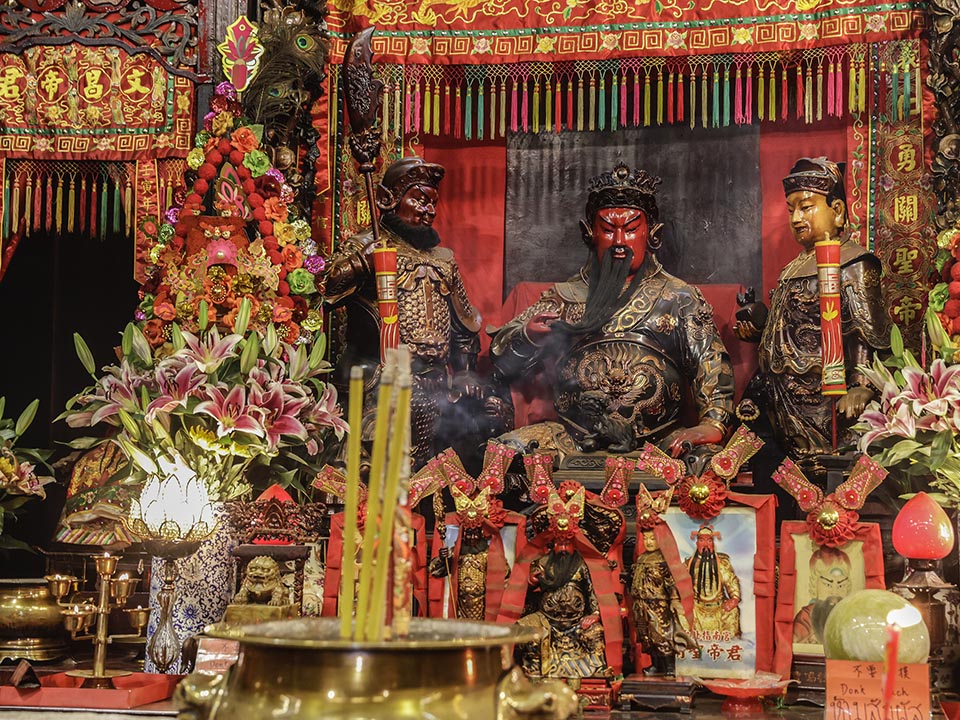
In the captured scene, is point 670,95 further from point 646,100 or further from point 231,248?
point 231,248

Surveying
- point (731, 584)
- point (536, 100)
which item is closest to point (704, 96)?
point (536, 100)

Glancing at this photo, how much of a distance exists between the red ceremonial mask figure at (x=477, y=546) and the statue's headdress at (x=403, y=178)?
1.51m

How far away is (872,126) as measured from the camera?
17.3 ft

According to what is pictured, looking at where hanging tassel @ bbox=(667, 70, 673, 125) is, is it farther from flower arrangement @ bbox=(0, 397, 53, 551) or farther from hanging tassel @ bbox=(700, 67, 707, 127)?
flower arrangement @ bbox=(0, 397, 53, 551)

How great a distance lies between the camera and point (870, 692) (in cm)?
293

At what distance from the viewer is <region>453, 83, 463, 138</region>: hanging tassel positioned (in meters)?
5.51

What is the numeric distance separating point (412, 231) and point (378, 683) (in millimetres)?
3617

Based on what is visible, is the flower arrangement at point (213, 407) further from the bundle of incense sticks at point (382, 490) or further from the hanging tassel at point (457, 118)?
the bundle of incense sticks at point (382, 490)

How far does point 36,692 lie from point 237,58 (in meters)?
2.44

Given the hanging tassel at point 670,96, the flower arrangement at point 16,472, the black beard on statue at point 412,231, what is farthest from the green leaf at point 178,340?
the hanging tassel at point 670,96

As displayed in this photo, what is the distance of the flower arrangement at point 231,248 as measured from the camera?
4.48 meters

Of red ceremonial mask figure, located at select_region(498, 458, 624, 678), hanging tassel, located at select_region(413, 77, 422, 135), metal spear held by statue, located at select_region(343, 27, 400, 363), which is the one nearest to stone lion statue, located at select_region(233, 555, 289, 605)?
red ceremonial mask figure, located at select_region(498, 458, 624, 678)

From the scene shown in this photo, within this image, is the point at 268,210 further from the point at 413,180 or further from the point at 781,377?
the point at 781,377

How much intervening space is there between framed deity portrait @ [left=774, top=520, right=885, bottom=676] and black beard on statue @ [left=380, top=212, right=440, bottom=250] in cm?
197
